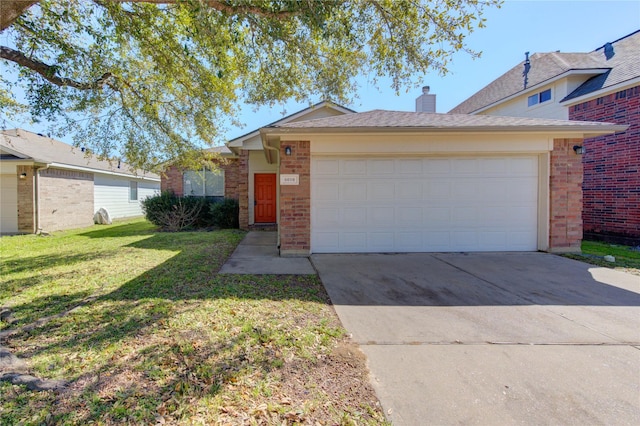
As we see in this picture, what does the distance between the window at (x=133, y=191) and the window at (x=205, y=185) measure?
7.98 metres

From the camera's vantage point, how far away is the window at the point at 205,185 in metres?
14.4

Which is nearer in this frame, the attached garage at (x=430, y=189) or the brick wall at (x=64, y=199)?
the attached garage at (x=430, y=189)

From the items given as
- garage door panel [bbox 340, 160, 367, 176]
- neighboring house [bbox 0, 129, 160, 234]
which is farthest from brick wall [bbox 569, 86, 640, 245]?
neighboring house [bbox 0, 129, 160, 234]

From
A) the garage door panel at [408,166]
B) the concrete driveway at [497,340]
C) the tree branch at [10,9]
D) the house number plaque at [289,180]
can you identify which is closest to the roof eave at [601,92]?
the concrete driveway at [497,340]

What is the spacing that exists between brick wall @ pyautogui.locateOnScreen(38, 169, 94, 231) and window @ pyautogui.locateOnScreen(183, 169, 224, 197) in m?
5.08

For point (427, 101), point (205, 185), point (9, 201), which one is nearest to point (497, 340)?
point (205, 185)

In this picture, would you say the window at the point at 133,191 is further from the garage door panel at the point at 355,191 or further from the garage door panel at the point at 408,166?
the garage door panel at the point at 408,166

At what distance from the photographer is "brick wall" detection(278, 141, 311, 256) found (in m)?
7.20

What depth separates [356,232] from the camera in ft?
24.8

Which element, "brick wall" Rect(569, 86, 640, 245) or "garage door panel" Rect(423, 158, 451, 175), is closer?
"garage door panel" Rect(423, 158, 451, 175)

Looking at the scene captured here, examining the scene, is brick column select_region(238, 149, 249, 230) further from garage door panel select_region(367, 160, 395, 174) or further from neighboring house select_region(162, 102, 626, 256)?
garage door panel select_region(367, 160, 395, 174)

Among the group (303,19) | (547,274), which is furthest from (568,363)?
(303,19)

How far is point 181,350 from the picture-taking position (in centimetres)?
300

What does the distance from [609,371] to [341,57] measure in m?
6.45
